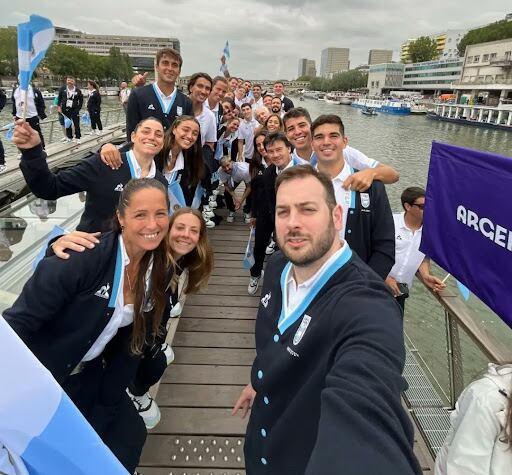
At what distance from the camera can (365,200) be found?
2.52 meters

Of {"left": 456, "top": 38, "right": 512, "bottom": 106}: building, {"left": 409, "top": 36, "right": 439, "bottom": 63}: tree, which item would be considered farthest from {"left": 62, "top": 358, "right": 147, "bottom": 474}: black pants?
{"left": 409, "top": 36, "right": 439, "bottom": 63}: tree

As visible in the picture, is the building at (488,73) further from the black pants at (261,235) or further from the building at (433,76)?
the black pants at (261,235)

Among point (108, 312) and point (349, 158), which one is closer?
point (108, 312)

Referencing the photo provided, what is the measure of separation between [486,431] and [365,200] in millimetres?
1583

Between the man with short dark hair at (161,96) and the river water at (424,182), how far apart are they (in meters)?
3.46

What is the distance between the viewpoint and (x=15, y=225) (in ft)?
13.6

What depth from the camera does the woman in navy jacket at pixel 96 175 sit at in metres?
2.54

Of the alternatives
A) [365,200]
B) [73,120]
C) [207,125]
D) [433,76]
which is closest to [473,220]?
[365,200]

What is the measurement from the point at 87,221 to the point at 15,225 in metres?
1.80

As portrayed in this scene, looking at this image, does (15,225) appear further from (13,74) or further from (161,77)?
(13,74)

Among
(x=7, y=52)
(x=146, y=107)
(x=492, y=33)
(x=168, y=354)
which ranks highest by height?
(x=492, y=33)

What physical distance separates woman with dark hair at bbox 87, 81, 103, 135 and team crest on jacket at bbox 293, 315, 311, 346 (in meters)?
13.9

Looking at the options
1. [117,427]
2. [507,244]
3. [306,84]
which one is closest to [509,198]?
[507,244]

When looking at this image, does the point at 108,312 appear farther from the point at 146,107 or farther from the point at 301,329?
the point at 146,107
